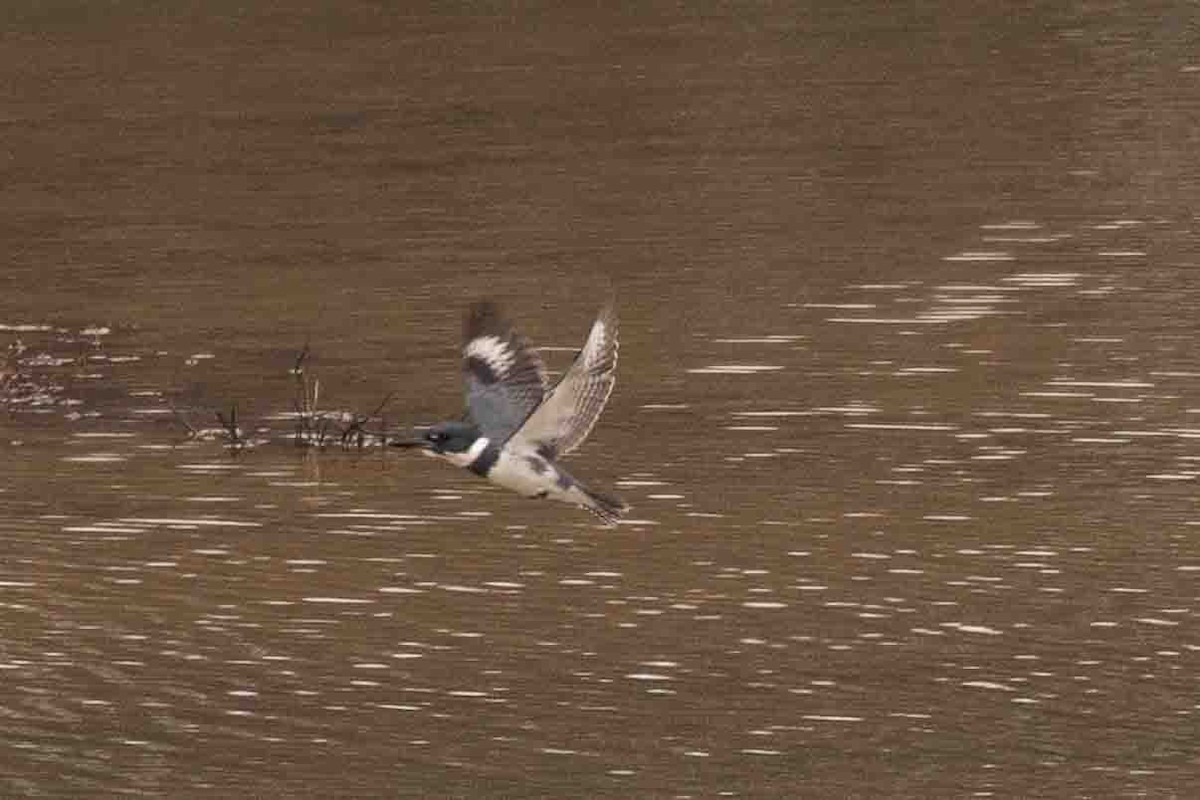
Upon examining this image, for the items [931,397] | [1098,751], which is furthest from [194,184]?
[1098,751]

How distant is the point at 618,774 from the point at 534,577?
1.94 metres

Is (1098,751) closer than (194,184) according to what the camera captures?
Yes

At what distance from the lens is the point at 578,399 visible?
392 inches

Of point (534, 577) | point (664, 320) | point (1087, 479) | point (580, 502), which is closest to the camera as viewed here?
point (580, 502)

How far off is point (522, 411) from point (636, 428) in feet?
8.95

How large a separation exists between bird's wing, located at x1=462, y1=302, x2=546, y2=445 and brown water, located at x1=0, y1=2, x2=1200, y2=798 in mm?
729

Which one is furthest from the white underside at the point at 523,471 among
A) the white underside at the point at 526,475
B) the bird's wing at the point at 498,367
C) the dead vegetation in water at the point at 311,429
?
the dead vegetation in water at the point at 311,429

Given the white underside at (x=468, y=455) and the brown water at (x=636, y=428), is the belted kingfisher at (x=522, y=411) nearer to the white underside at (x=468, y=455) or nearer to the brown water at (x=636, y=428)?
the white underside at (x=468, y=455)

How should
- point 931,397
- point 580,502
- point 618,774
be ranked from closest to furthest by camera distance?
point 618,774 < point 580,502 < point 931,397

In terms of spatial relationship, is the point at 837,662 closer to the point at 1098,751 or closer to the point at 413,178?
the point at 1098,751

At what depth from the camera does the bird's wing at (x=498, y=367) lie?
34.3ft

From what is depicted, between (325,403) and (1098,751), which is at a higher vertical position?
(325,403)

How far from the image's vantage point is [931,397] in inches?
528

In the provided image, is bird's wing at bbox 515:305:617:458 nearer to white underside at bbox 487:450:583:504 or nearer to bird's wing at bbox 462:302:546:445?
white underside at bbox 487:450:583:504
